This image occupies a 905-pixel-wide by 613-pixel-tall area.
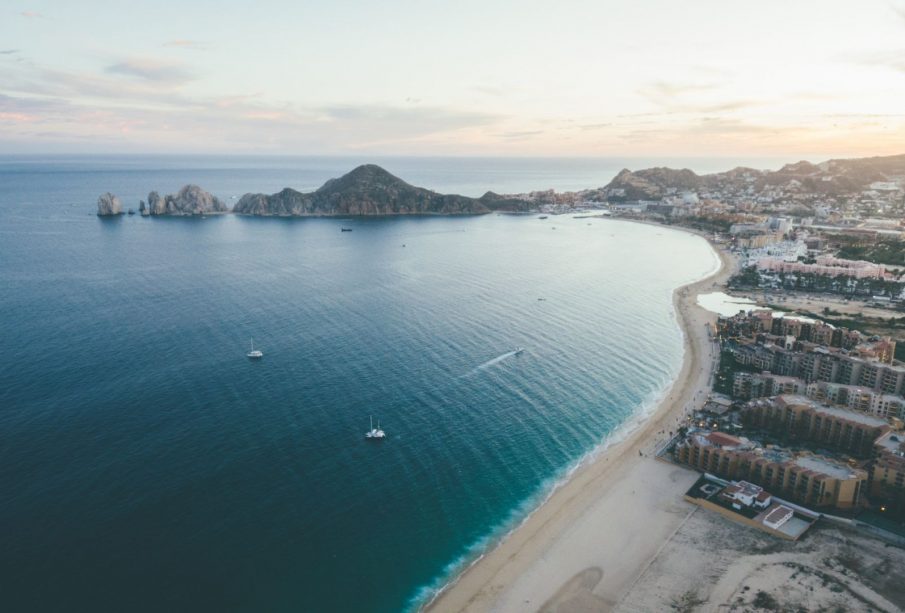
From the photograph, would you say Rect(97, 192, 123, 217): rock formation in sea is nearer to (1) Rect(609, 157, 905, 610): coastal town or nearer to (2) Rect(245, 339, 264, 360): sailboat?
(2) Rect(245, 339, 264, 360): sailboat

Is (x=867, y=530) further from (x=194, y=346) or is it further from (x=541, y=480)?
(x=194, y=346)

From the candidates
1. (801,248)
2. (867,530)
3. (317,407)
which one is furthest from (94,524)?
(801,248)

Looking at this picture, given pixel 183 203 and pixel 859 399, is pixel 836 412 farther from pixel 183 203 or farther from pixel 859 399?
pixel 183 203

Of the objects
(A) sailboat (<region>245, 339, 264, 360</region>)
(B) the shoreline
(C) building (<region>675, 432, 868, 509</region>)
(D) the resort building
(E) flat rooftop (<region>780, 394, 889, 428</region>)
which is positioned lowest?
(B) the shoreline

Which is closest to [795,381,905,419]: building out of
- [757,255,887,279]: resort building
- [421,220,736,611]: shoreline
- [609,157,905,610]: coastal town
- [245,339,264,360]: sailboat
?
[609,157,905,610]: coastal town

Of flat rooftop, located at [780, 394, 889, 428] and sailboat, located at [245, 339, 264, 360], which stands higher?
sailboat, located at [245, 339, 264, 360]
